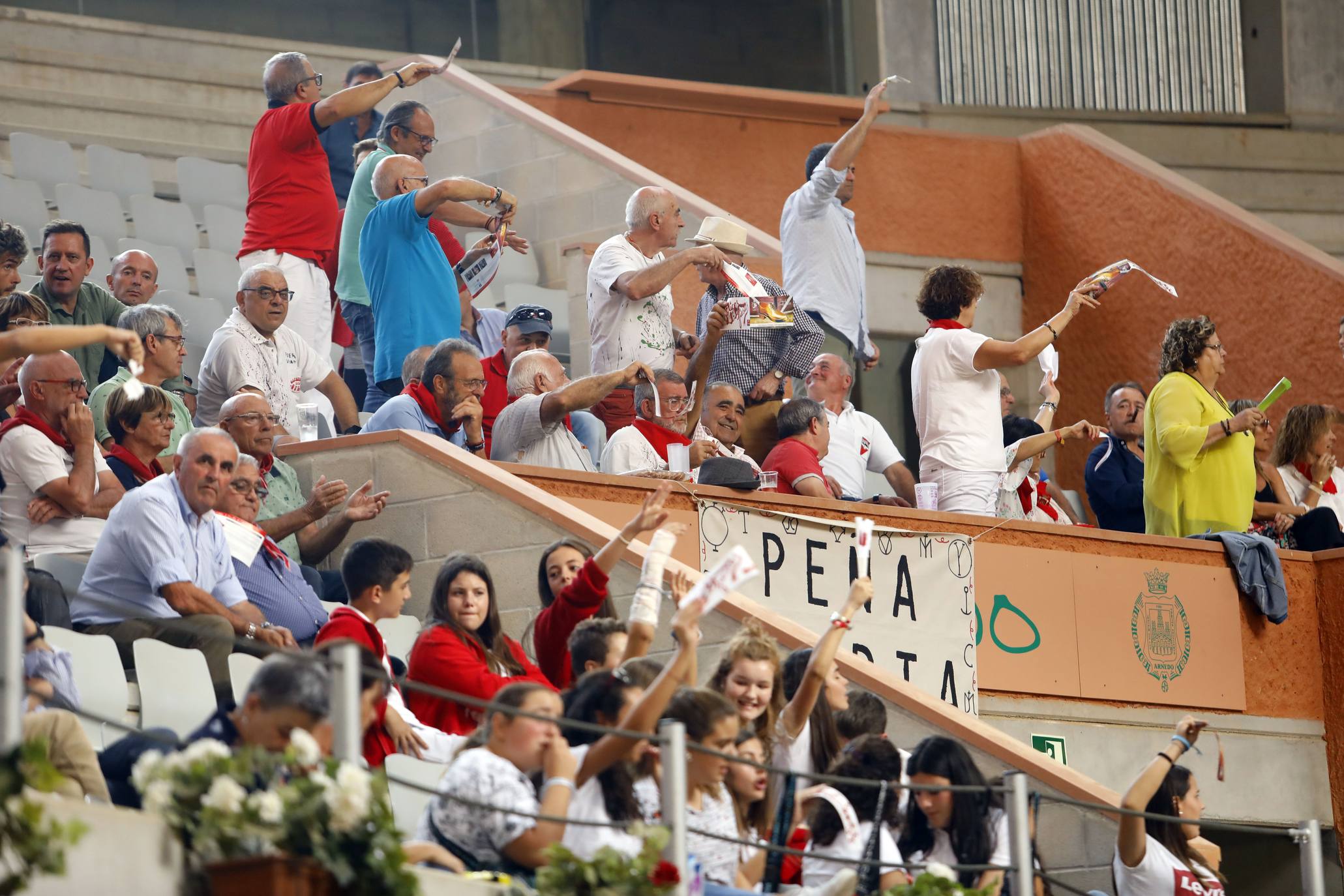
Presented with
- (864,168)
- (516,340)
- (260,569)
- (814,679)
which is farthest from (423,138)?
(814,679)

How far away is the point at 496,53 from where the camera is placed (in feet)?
55.4

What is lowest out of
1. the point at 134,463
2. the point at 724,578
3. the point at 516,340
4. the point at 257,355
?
the point at 724,578

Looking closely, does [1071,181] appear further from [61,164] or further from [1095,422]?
[61,164]

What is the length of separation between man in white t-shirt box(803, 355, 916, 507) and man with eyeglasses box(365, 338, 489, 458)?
188 centimetres

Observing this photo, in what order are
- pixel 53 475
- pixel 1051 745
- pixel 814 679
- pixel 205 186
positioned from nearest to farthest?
pixel 814 679
pixel 53 475
pixel 1051 745
pixel 205 186

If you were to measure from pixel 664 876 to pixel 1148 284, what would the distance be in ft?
31.1

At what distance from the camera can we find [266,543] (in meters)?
6.95

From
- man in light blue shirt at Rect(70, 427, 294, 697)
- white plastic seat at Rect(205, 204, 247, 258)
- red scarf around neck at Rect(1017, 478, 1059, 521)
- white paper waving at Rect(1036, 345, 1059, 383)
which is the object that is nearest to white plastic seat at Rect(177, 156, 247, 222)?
white plastic seat at Rect(205, 204, 247, 258)

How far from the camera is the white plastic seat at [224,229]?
1194cm

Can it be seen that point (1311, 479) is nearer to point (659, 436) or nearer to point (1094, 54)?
point (659, 436)

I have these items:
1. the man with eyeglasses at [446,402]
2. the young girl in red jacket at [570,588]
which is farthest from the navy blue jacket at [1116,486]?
the young girl in red jacket at [570,588]

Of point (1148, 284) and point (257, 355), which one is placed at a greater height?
point (1148, 284)

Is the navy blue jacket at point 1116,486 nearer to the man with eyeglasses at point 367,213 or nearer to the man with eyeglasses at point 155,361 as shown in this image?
the man with eyeglasses at point 367,213

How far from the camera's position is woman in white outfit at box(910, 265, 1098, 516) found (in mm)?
8781
